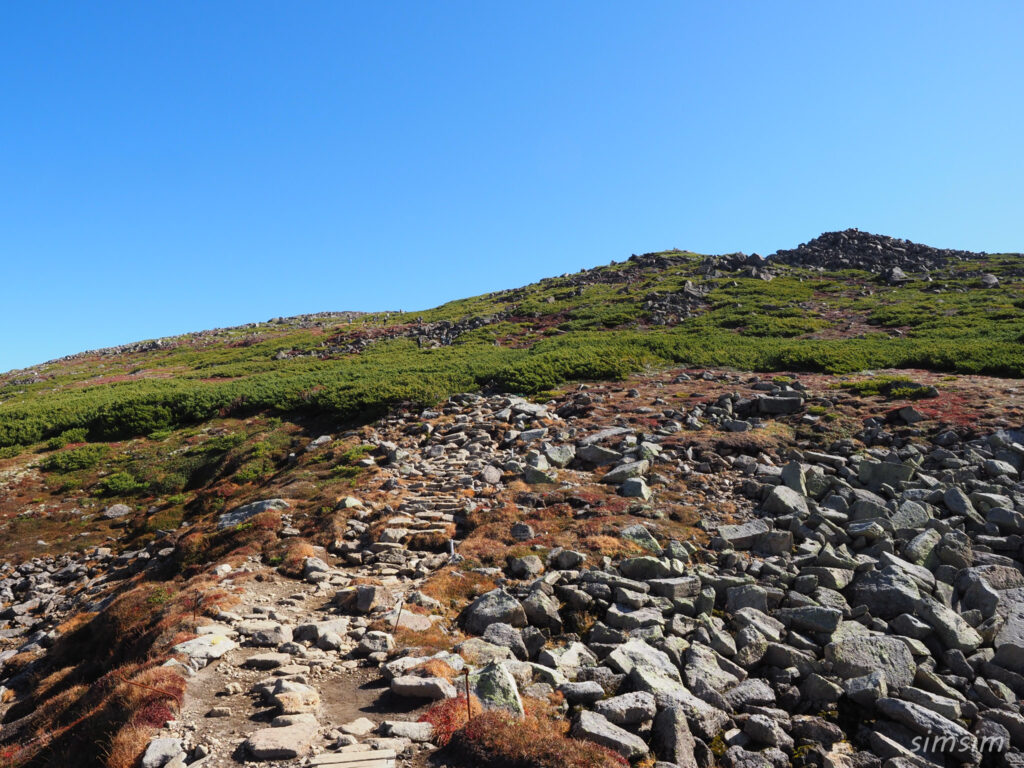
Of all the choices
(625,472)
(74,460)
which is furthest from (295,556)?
(74,460)

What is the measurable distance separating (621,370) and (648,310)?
26.5m

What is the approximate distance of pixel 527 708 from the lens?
22.6 ft

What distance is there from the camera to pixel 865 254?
3430 inches

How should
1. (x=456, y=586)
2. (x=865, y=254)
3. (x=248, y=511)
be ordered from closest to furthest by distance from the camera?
(x=456, y=586), (x=248, y=511), (x=865, y=254)

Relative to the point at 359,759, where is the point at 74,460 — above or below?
above

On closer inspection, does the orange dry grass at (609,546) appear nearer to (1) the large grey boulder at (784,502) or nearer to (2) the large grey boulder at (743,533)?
(2) the large grey boulder at (743,533)

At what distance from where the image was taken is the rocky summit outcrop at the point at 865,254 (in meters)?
81.9

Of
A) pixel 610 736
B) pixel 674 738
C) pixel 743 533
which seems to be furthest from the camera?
pixel 743 533

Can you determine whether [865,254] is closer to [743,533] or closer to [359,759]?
[743,533]

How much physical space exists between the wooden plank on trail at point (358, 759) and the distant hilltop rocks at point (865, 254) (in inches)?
3553

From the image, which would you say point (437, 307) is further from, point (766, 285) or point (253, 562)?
point (253, 562)

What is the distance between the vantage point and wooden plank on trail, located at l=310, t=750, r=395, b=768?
5.66 meters

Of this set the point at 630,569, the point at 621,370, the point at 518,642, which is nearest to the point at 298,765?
the point at 518,642

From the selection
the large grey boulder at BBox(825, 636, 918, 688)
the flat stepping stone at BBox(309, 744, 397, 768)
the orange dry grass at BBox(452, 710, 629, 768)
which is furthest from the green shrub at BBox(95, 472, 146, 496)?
the large grey boulder at BBox(825, 636, 918, 688)
